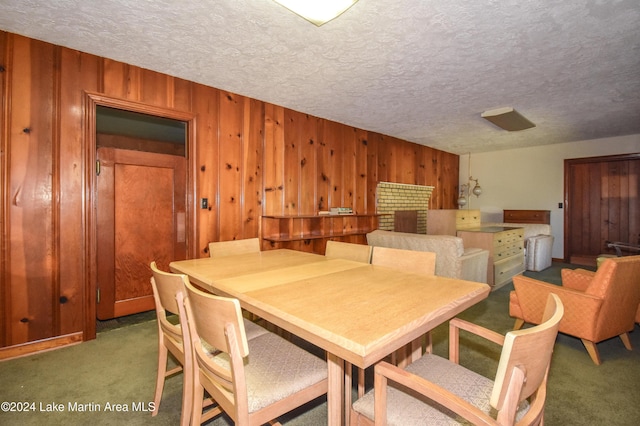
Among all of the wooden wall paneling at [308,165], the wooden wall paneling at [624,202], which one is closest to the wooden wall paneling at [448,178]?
the wooden wall paneling at [624,202]

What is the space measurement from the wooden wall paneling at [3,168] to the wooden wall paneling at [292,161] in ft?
8.83

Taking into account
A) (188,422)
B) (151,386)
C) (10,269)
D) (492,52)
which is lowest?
(151,386)

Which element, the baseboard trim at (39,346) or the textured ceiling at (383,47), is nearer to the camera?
the textured ceiling at (383,47)

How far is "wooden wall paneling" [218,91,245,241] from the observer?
3525mm

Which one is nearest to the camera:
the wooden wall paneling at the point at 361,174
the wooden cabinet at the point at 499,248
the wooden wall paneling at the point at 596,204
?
the wooden cabinet at the point at 499,248

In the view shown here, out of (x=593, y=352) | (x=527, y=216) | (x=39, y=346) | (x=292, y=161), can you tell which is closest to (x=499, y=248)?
(x=593, y=352)

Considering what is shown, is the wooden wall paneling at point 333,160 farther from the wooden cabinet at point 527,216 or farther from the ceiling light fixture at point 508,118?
the wooden cabinet at point 527,216

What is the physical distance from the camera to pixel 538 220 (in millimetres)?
6195

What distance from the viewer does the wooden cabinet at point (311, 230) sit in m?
4.00

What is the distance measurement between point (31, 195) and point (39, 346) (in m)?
1.25

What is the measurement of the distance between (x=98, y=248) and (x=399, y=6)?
3.40m

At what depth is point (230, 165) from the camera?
360 centimetres

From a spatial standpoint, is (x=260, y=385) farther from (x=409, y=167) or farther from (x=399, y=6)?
(x=409, y=167)

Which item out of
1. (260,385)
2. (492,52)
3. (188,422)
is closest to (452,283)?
(260,385)
